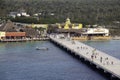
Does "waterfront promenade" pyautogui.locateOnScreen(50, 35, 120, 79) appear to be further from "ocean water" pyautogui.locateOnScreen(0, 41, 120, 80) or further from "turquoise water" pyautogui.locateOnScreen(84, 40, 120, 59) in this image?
"turquoise water" pyautogui.locateOnScreen(84, 40, 120, 59)

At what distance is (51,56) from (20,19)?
20.1m

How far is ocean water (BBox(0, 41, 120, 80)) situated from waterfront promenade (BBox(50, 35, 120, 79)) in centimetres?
46

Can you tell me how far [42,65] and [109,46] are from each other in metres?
10.2

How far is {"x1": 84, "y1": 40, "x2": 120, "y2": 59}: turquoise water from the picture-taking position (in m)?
32.1

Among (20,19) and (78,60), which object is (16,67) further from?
(20,19)

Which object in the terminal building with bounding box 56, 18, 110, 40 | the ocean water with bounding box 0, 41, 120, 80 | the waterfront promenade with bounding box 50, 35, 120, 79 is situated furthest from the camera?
the terminal building with bounding box 56, 18, 110, 40

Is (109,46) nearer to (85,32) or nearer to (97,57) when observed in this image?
(85,32)

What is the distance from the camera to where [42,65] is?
27016 millimetres

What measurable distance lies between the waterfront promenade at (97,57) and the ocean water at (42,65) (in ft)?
1.50

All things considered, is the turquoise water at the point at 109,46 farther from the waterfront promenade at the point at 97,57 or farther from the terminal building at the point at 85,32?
the terminal building at the point at 85,32

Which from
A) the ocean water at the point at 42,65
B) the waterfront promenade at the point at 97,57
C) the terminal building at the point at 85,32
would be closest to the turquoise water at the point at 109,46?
the ocean water at the point at 42,65

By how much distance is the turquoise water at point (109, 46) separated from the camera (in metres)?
32.1

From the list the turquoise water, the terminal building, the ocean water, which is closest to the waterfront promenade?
the ocean water

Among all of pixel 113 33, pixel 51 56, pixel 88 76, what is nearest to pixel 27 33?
pixel 113 33
